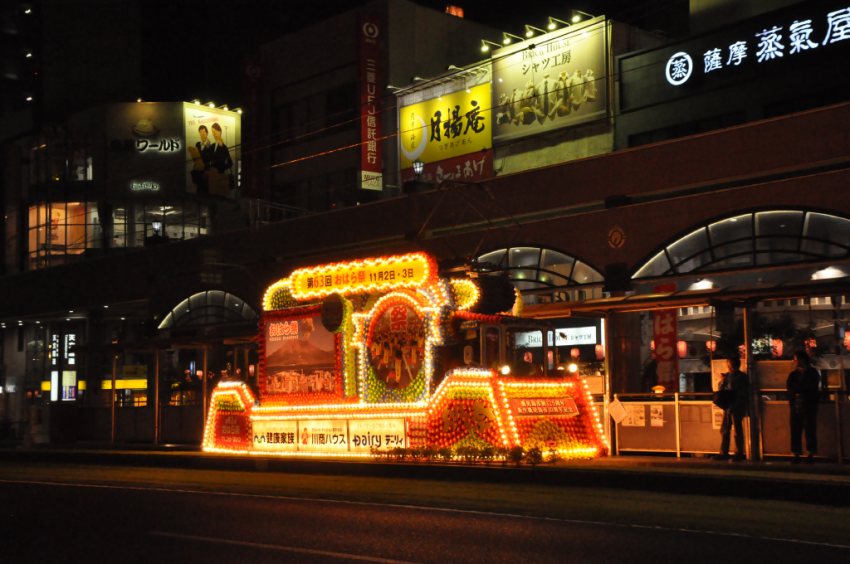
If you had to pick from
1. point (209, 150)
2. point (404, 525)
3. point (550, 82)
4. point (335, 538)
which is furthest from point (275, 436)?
point (209, 150)

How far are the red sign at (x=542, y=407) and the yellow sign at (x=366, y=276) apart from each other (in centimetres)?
284

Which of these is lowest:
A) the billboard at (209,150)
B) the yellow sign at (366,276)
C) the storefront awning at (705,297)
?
the storefront awning at (705,297)

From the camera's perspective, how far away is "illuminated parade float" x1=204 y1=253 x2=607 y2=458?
16.0 metres

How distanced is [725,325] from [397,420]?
6.21m

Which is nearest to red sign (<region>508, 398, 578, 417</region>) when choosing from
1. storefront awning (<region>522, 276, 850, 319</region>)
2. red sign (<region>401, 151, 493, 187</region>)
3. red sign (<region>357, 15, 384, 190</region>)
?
storefront awning (<region>522, 276, 850, 319</region>)

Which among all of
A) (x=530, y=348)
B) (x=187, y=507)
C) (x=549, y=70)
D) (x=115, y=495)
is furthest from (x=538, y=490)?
(x=549, y=70)

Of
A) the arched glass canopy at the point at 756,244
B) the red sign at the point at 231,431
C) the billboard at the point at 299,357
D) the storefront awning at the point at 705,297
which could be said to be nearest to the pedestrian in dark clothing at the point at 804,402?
the storefront awning at the point at 705,297

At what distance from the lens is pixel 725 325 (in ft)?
53.3

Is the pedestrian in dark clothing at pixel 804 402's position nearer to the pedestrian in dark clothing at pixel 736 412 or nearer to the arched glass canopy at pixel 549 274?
the pedestrian in dark clothing at pixel 736 412

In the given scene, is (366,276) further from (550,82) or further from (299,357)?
(550,82)

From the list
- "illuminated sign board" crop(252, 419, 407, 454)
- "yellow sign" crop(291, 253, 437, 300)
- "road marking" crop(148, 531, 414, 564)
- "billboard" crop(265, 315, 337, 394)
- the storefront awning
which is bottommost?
"road marking" crop(148, 531, 414, 564)

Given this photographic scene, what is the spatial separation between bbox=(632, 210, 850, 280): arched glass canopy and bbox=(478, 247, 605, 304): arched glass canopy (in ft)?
5.82

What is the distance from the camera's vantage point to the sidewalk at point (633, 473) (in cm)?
1217

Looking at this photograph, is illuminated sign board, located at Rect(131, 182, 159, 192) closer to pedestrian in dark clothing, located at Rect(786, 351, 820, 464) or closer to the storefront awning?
the storefront awning
